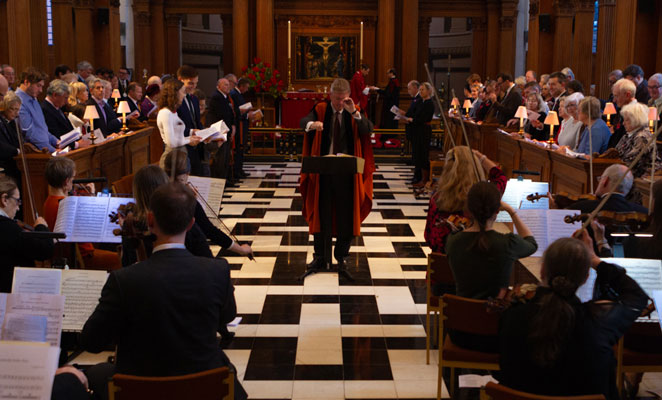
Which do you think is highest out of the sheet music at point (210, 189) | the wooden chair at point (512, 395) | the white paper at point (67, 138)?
the white paper at point (67, 138)

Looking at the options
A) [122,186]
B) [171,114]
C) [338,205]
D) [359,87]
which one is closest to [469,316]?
[338,205]

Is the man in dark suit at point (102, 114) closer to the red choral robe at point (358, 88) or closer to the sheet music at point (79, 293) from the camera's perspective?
the sheet music at point (79, 293)

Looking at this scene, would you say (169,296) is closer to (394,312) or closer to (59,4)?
(394,312)

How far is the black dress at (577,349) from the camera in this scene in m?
2.89

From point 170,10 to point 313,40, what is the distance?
413 centimetres

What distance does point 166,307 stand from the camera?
2.85 meters

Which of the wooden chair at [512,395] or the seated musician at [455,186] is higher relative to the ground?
the seated musician at [455,186]

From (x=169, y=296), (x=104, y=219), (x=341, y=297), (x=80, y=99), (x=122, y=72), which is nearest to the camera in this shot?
(x=169, y=296)

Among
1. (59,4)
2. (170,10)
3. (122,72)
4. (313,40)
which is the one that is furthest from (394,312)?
(170,10)

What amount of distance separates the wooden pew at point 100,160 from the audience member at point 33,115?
33 centimetres

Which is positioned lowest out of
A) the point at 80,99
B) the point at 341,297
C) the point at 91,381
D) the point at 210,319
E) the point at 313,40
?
the point at 341,297

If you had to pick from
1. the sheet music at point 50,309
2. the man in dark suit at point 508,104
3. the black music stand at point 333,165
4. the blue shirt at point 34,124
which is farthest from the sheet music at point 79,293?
the man in dark suit at point 508,104

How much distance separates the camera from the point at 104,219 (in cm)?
480

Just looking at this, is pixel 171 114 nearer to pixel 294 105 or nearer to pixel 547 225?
pixel 547 225
